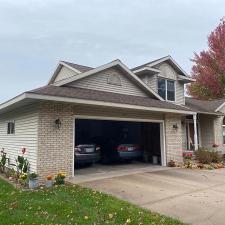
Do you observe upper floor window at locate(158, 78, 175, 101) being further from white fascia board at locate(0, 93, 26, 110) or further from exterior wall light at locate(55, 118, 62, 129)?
white fascia board at locate(0, 93, 26, 110)

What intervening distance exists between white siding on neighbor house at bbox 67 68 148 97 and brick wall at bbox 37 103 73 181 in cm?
250

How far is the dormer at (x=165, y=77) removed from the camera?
18.1m

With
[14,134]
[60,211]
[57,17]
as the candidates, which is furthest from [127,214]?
[57,17]

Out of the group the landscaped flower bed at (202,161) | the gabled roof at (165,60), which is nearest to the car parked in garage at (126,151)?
the landscaped flower bed at (202,161)

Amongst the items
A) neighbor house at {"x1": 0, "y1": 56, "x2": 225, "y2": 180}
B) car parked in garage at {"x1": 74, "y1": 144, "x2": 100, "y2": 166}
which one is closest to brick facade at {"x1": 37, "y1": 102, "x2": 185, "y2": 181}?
neighbor house at {"x1": 0, "y1": 56, "x2": 225, "y2": 180}

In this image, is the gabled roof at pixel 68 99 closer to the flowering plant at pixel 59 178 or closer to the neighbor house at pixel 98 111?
the neighbor house at pixel 98 111

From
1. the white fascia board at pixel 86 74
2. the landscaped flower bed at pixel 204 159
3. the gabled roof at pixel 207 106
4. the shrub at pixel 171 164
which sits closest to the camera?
the white fascia board at pixel 86 74

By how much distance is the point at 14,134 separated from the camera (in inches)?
509

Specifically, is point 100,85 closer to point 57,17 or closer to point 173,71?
point 57,17

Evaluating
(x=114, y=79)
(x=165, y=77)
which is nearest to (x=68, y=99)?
(x=114, y=79)

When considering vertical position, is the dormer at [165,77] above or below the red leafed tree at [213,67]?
below

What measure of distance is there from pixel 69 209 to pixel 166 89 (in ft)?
44.8

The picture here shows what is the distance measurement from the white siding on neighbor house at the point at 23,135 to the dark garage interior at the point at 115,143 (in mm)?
2531

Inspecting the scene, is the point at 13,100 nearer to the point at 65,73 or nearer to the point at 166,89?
the point at 65,73
